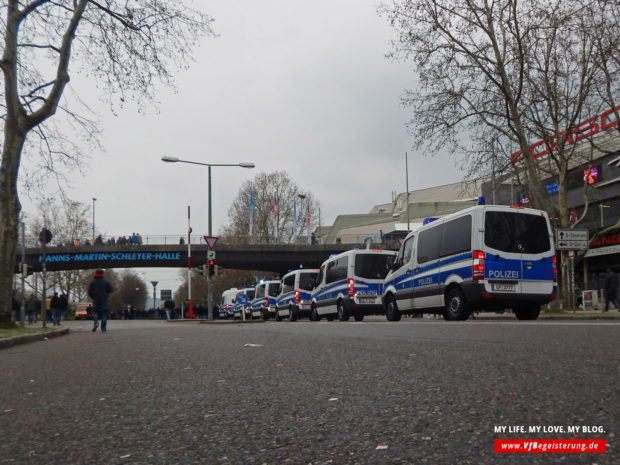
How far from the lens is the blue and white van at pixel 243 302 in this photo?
1265 inches

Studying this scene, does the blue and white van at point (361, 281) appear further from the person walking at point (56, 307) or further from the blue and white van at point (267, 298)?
the person walking at point (56, 307)

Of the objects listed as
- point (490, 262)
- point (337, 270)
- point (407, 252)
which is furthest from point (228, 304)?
point (490, 262)

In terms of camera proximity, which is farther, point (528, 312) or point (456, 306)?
point (528, 312)

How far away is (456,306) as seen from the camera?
14562mm

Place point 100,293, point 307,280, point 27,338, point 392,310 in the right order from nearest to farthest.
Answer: point 27,338 < point 100,293 < point 392,310 < point 307,280

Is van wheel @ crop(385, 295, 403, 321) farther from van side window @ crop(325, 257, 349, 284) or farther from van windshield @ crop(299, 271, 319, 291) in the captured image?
van windshield @ crop(299, 271, 319, 291)

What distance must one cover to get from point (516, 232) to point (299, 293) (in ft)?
43.8

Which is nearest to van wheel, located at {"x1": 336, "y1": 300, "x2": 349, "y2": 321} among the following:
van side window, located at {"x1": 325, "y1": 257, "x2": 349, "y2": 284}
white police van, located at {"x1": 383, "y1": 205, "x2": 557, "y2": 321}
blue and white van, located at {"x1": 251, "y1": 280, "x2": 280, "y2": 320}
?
van side window, located at {"x1": 325, "y1": 257, "x2": 349, "y2": 284}

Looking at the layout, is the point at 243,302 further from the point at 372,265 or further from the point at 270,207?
the point at 270,207

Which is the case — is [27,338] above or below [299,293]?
below

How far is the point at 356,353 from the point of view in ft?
21.0

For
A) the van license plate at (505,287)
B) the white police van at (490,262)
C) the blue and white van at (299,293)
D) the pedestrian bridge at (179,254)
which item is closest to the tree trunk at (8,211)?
the white police van at (490,262)

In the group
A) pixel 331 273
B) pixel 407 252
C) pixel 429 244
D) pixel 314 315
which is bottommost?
pixel 314 315

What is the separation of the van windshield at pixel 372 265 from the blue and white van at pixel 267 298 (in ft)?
36.5
